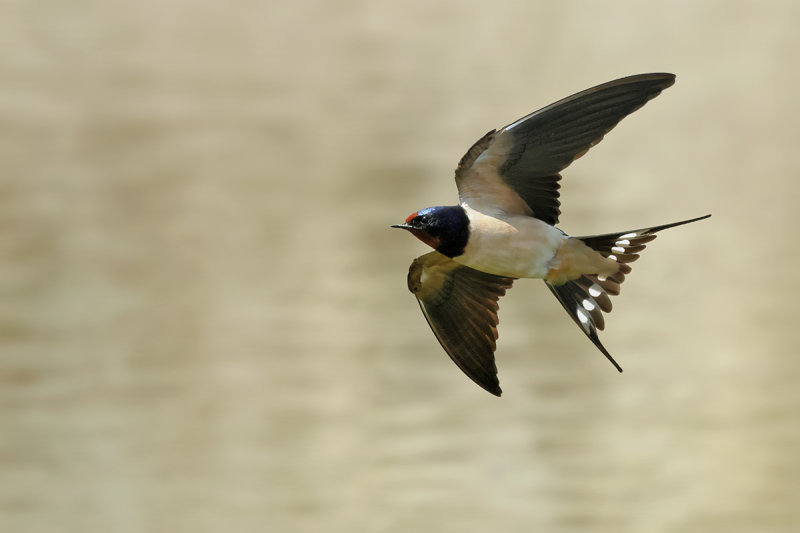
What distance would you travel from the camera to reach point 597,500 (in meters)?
3.93

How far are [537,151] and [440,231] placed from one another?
0.72 feet

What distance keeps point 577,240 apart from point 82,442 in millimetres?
2791

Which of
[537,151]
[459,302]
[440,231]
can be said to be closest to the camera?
[440,231]

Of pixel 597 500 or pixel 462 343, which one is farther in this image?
pixel 597 500

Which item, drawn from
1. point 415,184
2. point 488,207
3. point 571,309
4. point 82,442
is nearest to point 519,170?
point 488,207

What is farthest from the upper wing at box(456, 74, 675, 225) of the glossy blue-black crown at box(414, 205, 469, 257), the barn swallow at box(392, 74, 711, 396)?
the glossy blue-black crown at box(414, 205, 469, 257)

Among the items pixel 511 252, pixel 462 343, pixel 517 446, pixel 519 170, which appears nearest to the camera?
pixel 511 252

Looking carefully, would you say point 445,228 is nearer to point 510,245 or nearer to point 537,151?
point 510,245

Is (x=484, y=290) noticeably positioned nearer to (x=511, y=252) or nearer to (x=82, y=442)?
(x=511, y=252)

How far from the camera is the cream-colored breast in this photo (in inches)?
50.4

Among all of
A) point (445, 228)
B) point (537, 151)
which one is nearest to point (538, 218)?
point (537, 151)

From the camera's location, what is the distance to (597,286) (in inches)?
55.9

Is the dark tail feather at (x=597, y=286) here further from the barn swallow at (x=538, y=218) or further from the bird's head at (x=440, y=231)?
the bird's head at (x=440, y=231)

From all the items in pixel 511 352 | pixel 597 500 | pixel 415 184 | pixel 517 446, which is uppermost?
pixel 415 184
